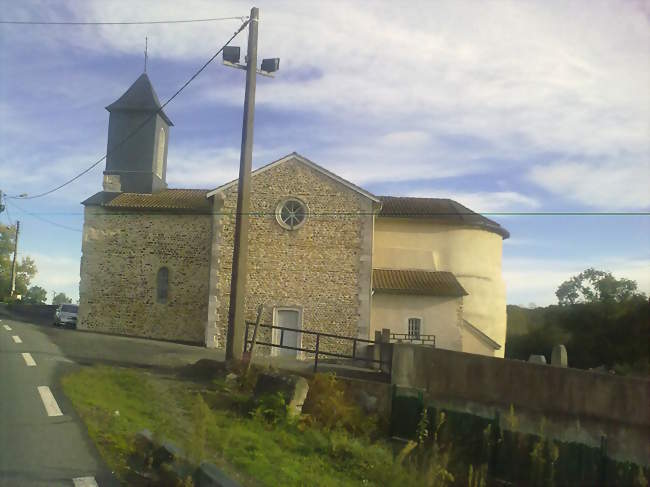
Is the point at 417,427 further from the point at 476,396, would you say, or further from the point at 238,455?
the point at 238,455

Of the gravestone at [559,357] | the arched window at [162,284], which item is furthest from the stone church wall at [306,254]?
the gravestone at [559,357]

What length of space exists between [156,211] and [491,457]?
1889 cm

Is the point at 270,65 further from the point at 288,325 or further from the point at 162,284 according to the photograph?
→ the point at 162,284

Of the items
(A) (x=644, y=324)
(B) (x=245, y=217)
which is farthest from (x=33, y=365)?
(A) (x=644, y=324)

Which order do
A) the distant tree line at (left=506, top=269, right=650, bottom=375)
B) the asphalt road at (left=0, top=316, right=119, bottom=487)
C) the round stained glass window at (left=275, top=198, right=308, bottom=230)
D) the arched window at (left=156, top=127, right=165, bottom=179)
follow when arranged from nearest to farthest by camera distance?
the asphalt road at (left=0, top=316, right=119, bottom=487) → the distant tree line at (left=506, top=269, right=650, bottom=375) → the round stained glass window at (left=275, top=198, right=308, bottom=230) → the arched window at (left=156, top=127, right=165, bottom=179)

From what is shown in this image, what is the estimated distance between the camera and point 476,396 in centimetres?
1277

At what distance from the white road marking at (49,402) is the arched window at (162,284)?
15.1 m

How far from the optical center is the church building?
73.0 ft

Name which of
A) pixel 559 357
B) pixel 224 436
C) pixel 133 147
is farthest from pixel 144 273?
pixel 224 436

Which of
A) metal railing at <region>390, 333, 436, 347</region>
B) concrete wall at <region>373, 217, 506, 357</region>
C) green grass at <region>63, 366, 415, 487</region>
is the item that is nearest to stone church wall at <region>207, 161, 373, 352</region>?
metal railing at <region>390, 333, 436, 347</region>

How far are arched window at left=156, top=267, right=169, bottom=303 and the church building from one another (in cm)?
4

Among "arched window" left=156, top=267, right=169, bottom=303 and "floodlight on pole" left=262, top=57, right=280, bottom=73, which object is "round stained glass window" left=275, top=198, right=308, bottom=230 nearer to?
"arched window" left=156, top=267, right=169, bottom=303

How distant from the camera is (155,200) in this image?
26188 mm

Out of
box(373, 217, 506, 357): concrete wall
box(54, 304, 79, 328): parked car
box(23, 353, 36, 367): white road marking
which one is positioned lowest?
box(23, 353, 36, 367): white road marking
